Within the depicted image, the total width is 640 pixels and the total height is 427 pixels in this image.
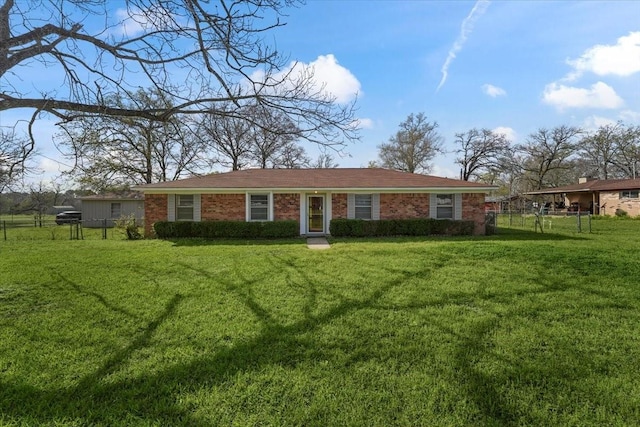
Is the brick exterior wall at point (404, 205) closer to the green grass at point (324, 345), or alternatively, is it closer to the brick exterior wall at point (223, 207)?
the brick exterior wall at point (223, 207)

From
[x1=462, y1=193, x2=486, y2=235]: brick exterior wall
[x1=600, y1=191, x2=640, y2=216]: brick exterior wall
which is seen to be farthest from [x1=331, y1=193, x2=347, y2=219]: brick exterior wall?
[x1=600, y1=191, x2=640, y2=216]: brick exterior wall

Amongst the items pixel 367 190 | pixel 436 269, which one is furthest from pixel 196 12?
pixel 367 190

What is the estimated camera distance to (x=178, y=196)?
1496cm

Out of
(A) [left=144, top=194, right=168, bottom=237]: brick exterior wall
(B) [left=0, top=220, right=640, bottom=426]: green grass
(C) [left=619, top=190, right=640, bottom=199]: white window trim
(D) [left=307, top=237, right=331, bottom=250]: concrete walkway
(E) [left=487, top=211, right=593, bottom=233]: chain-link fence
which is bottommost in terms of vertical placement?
(B) [left=0, top=220, right=640, bottom=426]: green grass

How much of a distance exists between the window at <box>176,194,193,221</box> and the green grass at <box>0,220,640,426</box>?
7669 millimetres

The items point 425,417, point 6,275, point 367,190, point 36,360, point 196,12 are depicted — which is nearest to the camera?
point 425,417

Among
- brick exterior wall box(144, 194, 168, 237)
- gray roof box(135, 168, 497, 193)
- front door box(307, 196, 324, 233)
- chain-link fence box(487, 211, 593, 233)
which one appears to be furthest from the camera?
chain-link fence box(487, 211, 593, 233)

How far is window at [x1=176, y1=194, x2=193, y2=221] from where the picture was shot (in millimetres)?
14992

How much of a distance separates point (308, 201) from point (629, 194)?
27.1 m

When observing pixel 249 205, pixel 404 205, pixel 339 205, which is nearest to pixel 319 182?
pixel 339 205

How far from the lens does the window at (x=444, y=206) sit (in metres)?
15.1

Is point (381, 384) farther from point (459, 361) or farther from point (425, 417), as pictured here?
point (459, 361)

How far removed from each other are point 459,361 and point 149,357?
10.8 ft

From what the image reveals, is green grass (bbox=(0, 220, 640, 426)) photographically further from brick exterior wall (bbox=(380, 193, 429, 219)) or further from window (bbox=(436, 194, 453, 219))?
window (bbox=(436, 194, 453, 219))
